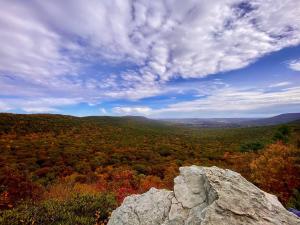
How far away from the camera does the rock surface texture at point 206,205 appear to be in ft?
10.3

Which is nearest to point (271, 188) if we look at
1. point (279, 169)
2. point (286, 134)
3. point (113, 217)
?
point (279, 169)

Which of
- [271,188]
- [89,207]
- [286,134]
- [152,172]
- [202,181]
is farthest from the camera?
[286,134]

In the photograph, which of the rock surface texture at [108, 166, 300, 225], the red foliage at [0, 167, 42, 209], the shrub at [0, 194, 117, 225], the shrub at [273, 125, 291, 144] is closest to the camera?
the rock surface texture at [108, 166, 300, 225]

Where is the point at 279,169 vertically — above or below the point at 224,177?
below

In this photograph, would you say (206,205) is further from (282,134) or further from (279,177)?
(282,134)

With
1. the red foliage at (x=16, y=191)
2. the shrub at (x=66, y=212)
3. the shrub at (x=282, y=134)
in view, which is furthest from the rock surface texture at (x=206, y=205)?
the shrub at (x=282, y=134)

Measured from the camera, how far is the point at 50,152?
82.1 feet

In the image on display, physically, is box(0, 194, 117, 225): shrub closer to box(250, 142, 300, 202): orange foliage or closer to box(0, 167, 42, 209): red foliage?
box(0, 167, 42, 209): red foliage

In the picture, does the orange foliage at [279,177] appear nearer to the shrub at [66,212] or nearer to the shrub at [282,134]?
the shrub at [66,212]

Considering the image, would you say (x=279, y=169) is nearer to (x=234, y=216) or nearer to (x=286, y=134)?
(x=234, y=216)

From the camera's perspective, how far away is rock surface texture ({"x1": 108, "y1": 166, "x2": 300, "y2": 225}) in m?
3.14

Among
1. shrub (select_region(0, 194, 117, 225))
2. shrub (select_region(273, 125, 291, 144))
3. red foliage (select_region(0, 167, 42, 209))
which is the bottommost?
red foliage (select_region(0, 167, 42, 209))

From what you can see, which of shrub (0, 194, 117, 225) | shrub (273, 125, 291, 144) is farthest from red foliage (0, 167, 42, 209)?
shrub (273, 125, 291, 144)

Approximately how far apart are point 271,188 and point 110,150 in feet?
73.0
